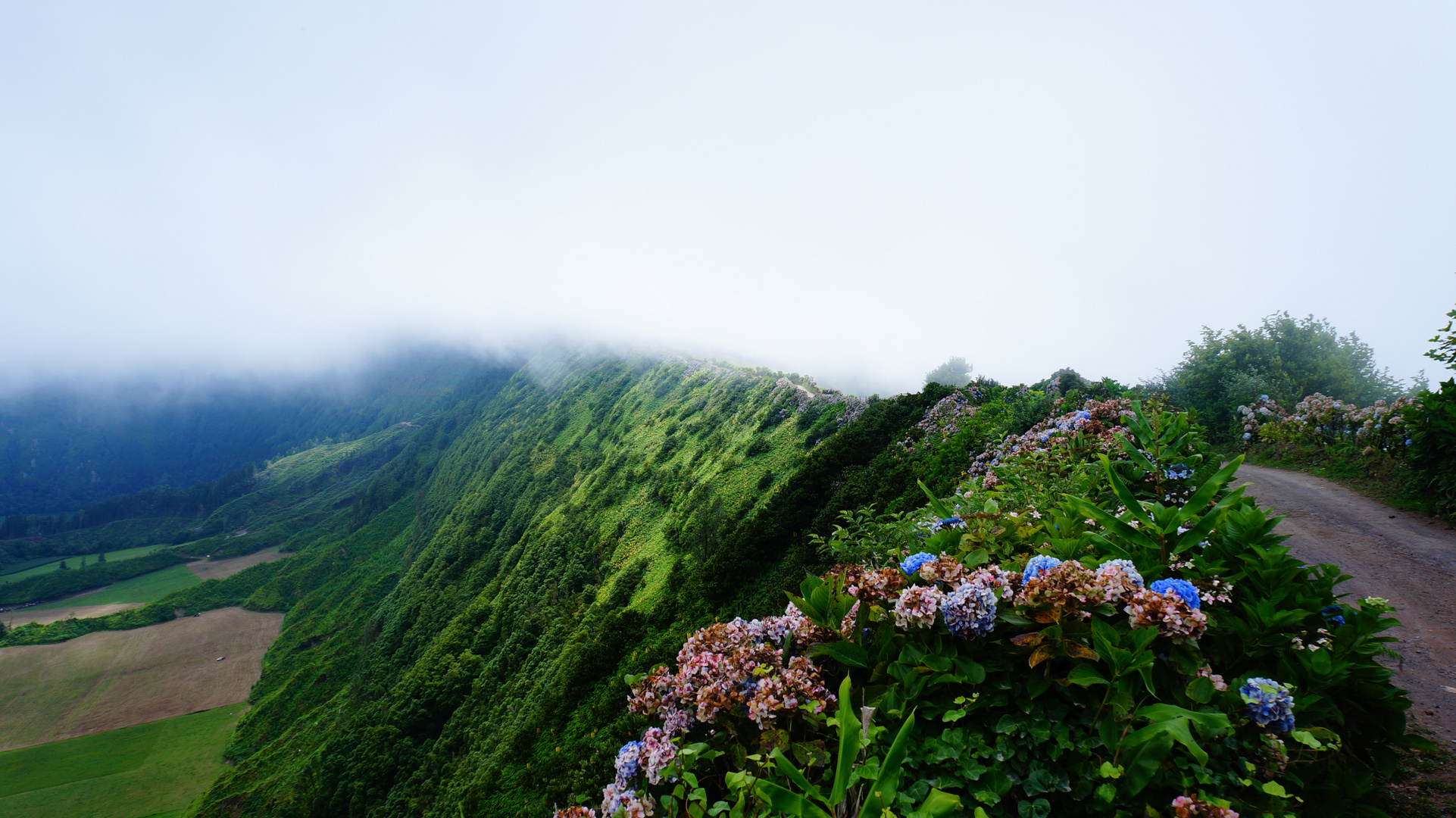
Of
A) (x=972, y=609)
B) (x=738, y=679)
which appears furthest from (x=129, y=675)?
(x=972, y=609)

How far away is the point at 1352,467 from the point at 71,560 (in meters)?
251

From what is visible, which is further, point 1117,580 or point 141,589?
point 141,589

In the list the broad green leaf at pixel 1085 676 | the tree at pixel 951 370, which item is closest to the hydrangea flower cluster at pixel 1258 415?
the broad green leaf at pixel 1085 676

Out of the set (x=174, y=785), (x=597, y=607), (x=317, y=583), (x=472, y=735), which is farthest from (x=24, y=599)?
(x=597, y=607)

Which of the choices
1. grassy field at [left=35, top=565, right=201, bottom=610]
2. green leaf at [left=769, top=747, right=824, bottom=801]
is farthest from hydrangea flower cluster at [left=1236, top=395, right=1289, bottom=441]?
grassy field at [left=35, top=565, right=201, bottom=610]

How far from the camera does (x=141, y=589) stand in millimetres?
119000

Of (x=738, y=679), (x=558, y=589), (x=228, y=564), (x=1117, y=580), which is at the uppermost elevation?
(x=1117, y=580)

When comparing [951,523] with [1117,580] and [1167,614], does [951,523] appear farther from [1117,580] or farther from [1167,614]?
[1167,614]

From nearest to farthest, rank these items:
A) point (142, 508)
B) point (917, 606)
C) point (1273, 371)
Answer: point (917, 606)
point (1273, 371)
point (142, 508)

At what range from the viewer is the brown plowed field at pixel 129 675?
6950cm

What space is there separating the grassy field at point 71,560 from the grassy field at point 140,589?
892 inches

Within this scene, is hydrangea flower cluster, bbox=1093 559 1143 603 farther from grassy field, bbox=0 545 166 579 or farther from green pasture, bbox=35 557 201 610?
grassy field, bbox=0 545 166 579

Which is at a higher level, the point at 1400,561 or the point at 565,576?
the point at 1400,561

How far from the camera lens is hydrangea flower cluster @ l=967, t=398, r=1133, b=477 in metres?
6.61
